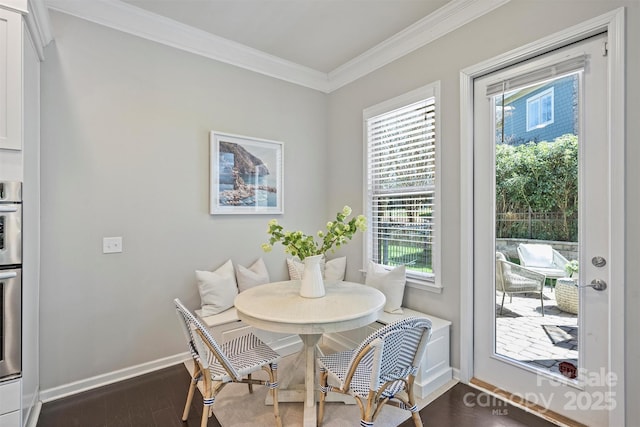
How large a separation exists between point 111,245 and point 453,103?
288cm

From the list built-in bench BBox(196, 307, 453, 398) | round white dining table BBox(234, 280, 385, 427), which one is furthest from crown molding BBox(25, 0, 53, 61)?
built-in bench BBox(196, 307, 453, 398)

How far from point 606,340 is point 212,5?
341cm

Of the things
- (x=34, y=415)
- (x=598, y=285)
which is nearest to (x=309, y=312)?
(x=598, y=285)

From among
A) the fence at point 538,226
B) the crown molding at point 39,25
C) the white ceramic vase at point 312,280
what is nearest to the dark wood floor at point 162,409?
the white ceramic vase at point 312,280

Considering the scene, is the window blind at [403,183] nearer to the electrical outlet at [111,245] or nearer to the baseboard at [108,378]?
the baseboard at [108,378]

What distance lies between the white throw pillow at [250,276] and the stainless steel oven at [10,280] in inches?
59.2

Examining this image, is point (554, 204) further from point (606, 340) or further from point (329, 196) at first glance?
point (329, 196)

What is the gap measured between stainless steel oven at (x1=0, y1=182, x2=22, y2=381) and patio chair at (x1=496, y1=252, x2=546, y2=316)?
297cm

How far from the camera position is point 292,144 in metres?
3.44

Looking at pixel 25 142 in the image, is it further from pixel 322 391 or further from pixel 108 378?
pixel 322 391

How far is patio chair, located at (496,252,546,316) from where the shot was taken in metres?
2.12

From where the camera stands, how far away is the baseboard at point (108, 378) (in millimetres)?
2205

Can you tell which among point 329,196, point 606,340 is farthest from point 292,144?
point 606,340

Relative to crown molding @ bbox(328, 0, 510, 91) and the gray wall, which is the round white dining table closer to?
the gray wall
